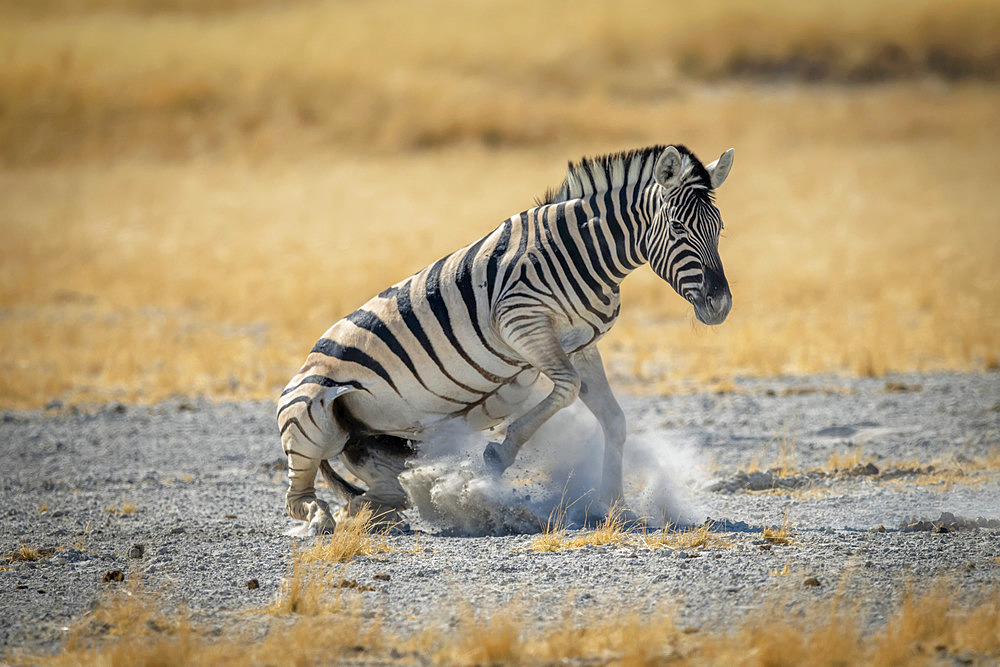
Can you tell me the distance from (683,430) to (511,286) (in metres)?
4.53

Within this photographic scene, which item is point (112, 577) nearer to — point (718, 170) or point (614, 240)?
point (614, 240)

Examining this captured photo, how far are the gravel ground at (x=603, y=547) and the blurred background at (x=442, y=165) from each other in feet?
7.23

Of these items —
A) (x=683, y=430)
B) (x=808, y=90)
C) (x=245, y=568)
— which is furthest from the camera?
(x=808, y=90)

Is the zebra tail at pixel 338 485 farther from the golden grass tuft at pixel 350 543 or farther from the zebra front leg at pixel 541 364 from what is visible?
the zebra front leg at pixel 541 364

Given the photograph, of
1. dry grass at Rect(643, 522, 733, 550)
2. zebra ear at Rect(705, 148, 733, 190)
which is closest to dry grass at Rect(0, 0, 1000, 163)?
zebra ear at Rect(705, 148, 733, 190)

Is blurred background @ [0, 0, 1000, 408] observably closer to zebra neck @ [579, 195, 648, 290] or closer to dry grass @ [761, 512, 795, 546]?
zebra neck @ [579, 195, 648, 290]

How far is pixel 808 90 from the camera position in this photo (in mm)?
53188

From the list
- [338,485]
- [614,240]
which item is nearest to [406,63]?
[338,485]

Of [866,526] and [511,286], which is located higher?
[511,286]

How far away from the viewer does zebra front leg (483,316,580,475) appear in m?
7.54

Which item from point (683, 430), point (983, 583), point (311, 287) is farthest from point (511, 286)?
point (311, 287)

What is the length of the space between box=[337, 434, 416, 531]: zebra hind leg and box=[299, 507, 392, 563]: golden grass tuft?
297 mm

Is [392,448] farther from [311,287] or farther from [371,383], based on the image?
[311,287]

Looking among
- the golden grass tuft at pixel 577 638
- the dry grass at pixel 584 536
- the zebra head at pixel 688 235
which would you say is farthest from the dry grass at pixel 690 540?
the zebra head at pixel 688 235
